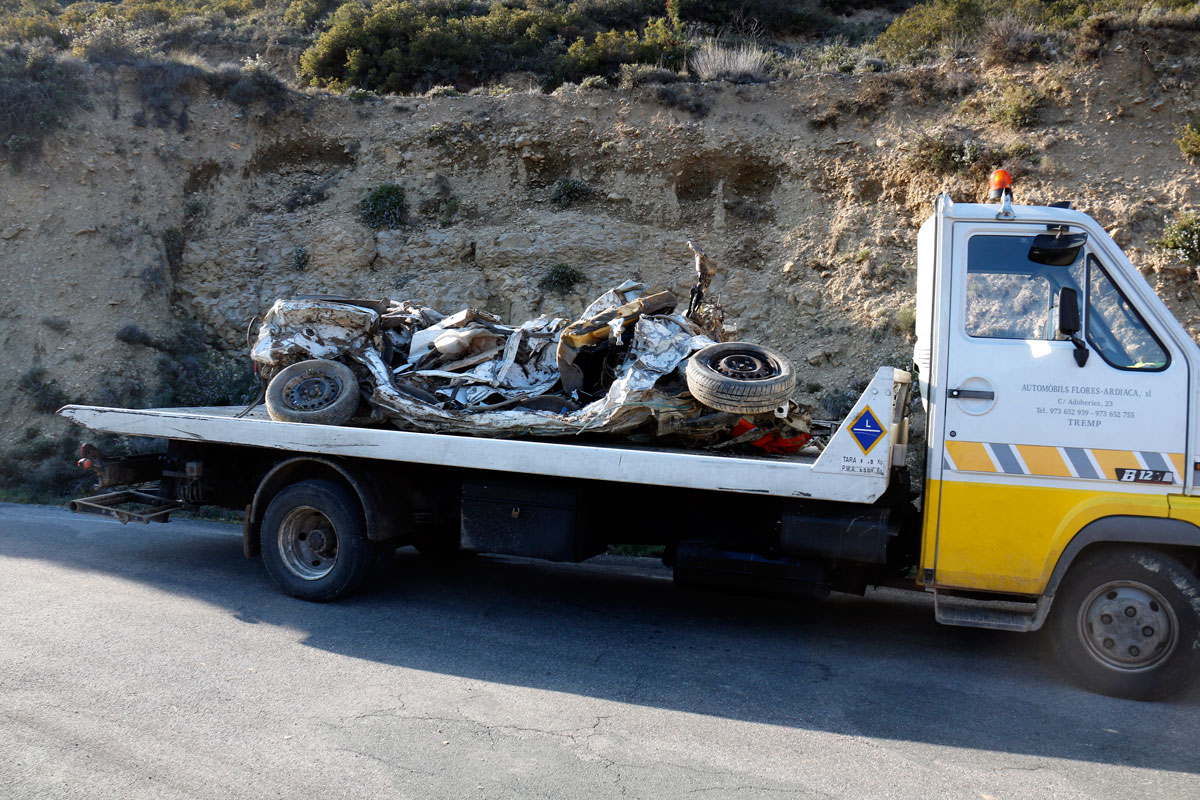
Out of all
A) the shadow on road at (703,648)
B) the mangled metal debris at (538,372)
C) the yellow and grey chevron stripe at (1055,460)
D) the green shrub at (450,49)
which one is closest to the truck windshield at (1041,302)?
Result: the yellow and grey chevron stripe at (1055,460)

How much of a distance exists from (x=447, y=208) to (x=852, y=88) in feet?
26.9

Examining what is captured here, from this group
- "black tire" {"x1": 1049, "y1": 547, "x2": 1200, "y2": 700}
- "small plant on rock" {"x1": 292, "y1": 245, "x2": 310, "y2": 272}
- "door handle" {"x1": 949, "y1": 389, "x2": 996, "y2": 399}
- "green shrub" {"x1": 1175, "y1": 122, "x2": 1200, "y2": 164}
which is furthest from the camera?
"small plant on rock" {"x1": 292, "y1": 245, "x2": 310, "y2": 272}

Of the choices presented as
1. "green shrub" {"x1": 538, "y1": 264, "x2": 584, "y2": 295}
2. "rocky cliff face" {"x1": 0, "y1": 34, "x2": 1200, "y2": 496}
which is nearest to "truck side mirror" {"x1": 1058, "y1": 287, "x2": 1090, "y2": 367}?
"rocky cliff face" {"x1": 0, "y1": 34, "x2": 1200, "y2": 496}

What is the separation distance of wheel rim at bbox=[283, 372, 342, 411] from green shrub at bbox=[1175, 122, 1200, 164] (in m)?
12.7

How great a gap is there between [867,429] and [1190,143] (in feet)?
36.8

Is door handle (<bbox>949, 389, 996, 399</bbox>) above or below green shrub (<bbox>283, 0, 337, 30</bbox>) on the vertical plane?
below

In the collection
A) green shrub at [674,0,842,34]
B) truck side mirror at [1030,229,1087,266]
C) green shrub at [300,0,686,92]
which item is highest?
green shrub at [674,0,842,34]

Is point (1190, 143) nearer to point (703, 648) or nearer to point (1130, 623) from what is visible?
point (1130, 623)

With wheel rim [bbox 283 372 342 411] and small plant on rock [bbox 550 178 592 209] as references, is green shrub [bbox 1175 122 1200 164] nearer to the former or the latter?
small plant on rock [bbox 550 178 592 209]

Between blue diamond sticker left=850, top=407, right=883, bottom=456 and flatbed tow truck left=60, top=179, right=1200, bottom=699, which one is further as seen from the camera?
blue diamond sticker left=850, top=407, right=883, bottom=456

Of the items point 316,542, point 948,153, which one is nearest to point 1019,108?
point 948,153

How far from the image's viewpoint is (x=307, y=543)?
662 centimetres

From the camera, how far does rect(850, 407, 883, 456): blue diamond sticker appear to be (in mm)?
→ 4957

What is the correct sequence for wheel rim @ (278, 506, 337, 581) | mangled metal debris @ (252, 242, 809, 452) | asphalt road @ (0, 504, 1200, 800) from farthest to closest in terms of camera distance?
wheel rim @ (278, 506, 337, 581), mangled metal debris @ (252, 242, 809, 452), asphalt road @ (0, 504, 1200, 800)
